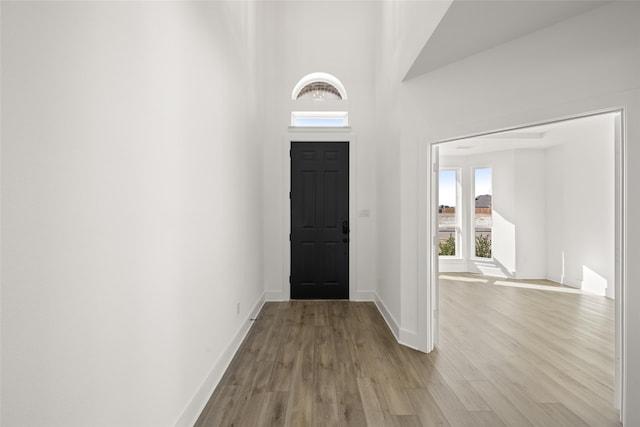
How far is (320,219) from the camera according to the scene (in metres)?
4.70

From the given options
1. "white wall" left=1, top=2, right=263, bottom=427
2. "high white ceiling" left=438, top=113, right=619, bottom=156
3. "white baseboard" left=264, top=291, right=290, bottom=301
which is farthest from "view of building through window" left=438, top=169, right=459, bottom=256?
"white wall" left=1, top=2, right=263, bottom=427

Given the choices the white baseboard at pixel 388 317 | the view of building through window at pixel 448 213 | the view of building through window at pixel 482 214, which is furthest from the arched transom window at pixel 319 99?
the view of building through window at pixel 482 214

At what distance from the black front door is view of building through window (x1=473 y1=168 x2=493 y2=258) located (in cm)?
378

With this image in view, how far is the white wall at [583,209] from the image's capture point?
17.2 feet

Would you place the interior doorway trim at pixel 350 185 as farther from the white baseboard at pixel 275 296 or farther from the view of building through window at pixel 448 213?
the view of building through window at pixel 448 213

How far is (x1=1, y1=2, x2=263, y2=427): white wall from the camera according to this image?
0.85 m

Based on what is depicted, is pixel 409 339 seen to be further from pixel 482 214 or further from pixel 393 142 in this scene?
pixel 482 214

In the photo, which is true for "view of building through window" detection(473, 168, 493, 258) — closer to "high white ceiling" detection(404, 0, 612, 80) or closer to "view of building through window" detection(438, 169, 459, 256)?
"view of building through window" detection(438, 169, 459, 256)

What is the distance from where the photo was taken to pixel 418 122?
10.1 feet

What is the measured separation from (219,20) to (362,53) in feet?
8.82

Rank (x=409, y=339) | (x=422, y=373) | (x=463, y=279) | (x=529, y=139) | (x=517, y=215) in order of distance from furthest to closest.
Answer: (x=517, y=215)
(x=463, y=279)
(x=529, y=139)
(x=409, y=339)
(x=422, y=373)

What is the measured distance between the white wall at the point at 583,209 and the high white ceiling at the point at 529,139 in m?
0.06

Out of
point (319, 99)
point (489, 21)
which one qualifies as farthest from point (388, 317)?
point (319, 99)

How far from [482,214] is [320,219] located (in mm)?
4234
